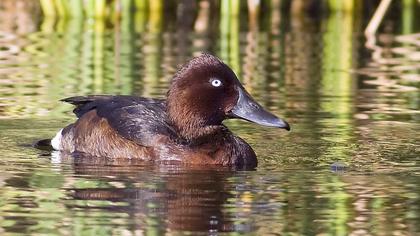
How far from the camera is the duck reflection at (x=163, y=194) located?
7.23 meters

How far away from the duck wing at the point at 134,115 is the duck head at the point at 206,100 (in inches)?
6.3

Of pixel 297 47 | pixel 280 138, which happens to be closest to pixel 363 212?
pixel 280 138

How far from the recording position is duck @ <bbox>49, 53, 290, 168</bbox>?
9.33m

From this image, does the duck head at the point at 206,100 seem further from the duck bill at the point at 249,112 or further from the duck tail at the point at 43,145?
the duck tail at the point at 43,145

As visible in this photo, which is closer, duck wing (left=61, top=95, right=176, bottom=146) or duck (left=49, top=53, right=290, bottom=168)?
duck (left=49, top=53, right=290, bottom=168)

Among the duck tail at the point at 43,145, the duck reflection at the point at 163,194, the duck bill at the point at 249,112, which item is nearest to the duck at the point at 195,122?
the duck bill at the point at 249,112

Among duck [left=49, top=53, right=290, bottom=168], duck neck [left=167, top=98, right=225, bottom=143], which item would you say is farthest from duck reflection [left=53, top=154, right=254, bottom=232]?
duck neck [left=167, top=98, right=225, bottom=143]

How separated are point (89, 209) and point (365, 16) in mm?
15007

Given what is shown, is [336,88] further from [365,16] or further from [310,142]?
[365,16]

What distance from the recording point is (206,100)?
9.46 metres

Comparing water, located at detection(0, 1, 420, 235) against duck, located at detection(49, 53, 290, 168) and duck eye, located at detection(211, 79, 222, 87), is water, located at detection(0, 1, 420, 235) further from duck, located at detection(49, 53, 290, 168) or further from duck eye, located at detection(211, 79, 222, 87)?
duck eye, located at detection(211, 79, 222, 87)

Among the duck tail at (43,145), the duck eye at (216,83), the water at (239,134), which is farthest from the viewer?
the duck tail at (43,145)

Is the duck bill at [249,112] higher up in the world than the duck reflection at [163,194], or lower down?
higher up

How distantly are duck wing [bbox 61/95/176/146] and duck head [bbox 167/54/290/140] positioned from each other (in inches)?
6.3
